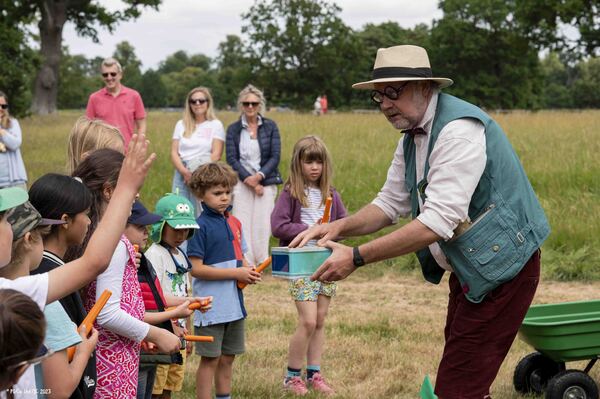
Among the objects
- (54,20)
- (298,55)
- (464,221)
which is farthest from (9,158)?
(298,55)

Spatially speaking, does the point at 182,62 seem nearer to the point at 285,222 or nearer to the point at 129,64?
the point at 129,64

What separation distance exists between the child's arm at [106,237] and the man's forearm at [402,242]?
132cm

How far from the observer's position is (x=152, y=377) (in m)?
4.33

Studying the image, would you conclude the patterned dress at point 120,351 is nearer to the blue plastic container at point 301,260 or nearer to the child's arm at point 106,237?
the blue plastic container at point 301,260

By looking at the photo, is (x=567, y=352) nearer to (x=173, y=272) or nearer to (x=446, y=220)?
(x=446, y=220)

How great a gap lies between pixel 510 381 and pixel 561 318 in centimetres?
55

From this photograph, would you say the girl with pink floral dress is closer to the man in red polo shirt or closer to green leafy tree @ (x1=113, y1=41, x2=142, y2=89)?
the man in red polo shirt

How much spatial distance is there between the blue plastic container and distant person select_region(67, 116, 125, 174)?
3.44 ft

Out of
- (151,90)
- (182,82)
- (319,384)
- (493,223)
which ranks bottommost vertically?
(151,90)

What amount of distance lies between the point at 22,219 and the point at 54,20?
145 feet

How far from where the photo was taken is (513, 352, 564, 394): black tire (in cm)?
569

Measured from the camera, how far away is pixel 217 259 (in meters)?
5.15

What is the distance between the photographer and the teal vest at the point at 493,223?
3826mm

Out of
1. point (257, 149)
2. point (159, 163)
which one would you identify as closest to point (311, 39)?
point (159, 163)
